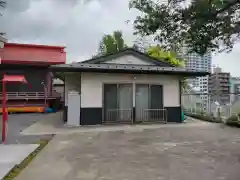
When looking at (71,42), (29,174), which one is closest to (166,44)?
(29,174)

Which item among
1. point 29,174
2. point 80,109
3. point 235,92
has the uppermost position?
point 235,92

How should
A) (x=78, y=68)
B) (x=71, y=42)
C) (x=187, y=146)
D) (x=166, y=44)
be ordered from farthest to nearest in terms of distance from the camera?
1. (x=71, y=42)
2. (x=78, y=68)
3. (x=187, y=146)
4. (x=166, y=44)

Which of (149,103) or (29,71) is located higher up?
(29,71)

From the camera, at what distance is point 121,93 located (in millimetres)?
11438

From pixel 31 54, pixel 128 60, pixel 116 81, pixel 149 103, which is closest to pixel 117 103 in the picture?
pixel 116 81

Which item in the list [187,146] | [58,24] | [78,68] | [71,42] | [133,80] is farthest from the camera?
[71,42]

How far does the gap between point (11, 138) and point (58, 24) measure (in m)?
9.98

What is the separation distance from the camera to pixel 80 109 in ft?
35.3

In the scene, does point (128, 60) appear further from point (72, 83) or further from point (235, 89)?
point (235, 89)

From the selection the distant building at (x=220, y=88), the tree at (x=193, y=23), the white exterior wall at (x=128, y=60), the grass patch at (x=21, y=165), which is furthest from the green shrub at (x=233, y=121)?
the grass patch at (x=21, y=165)

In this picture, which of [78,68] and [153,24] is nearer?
[153,24]

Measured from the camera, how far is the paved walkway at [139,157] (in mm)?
4352

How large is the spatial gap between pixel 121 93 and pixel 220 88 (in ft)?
17.8

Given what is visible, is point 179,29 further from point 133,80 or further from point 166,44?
point 133,80
